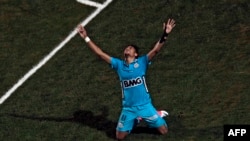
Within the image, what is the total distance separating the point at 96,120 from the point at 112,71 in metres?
2.43

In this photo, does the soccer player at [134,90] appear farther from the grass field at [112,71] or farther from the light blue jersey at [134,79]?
the grass field at [112,71]

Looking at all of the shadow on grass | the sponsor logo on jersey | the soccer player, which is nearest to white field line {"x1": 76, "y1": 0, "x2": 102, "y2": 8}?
the shadow on grass

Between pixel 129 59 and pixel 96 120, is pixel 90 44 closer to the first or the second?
pixel 129 59

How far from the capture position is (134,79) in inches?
676

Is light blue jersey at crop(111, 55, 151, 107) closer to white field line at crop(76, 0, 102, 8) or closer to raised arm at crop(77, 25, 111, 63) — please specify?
raised arm at crop(77, 25, 111, 63)

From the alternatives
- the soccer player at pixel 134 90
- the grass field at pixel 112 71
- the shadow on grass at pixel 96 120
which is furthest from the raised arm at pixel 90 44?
the grass field at pixel 112 71

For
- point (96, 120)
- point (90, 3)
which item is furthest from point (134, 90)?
point (90, 3)

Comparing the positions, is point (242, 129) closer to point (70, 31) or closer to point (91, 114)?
point (91, 114)

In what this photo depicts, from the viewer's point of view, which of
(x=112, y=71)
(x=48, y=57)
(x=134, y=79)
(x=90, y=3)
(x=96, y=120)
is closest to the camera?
(x=134, y=79)

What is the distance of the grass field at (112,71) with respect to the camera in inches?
709

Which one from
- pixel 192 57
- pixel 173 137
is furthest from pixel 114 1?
pixel 173 137

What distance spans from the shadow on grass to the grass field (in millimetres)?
25

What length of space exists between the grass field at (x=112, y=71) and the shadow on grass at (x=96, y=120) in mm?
25

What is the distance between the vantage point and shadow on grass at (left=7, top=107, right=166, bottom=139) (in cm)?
1780
